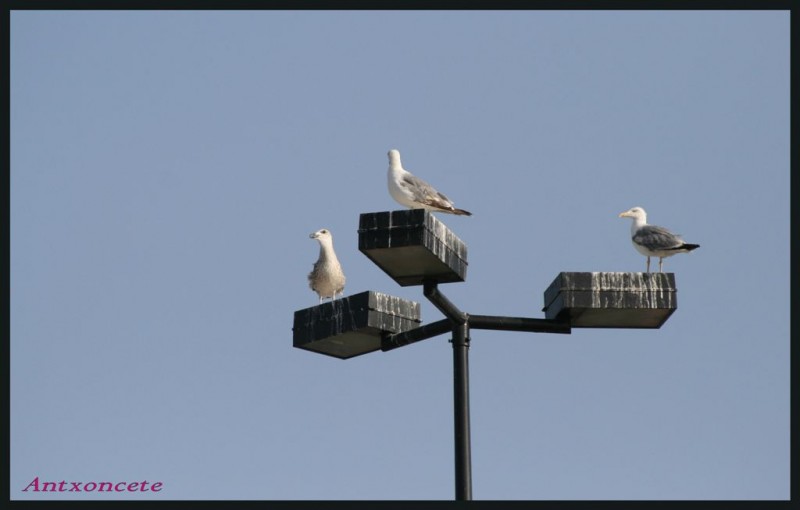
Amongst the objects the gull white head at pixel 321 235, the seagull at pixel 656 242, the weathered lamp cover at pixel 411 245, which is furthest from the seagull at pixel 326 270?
the weathered lamp cover at pixel 411 245

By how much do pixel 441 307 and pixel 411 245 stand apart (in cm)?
53

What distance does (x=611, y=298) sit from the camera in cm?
977

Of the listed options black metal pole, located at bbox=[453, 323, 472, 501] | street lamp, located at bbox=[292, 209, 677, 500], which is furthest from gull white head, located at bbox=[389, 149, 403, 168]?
black metal pole, located at bbox=[453, 323, 472, 501]

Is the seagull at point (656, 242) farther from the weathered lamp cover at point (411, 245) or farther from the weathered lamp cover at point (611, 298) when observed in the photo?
the weathered lamp cover at point (411, 245)

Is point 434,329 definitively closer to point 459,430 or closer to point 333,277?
point 459,430

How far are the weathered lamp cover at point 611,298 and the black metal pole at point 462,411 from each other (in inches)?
39.4

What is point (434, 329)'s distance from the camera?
930cm

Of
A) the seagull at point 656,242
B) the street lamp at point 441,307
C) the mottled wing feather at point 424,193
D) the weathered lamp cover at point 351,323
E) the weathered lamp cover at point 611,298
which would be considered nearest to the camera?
the street lamp at point 441,307

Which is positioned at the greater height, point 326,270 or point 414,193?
point 326,270

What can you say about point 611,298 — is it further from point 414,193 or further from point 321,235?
point 321,235

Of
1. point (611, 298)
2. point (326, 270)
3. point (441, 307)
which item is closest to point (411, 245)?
point (441, 307)

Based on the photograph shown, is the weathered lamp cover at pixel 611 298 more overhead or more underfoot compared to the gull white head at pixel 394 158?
more underfoot

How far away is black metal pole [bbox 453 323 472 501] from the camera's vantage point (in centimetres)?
849

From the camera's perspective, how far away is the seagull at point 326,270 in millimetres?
14922
